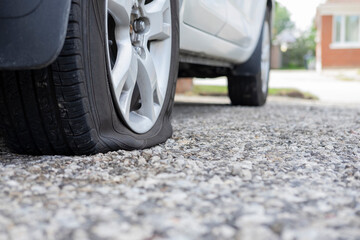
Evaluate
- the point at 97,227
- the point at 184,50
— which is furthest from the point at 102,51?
the point at 184,50

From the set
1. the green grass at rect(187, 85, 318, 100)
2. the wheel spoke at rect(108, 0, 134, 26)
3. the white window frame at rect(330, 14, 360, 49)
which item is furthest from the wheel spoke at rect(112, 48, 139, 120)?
the white window frame at rect(330, 14, 360, 49)

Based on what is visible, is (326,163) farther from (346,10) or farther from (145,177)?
(346,10)

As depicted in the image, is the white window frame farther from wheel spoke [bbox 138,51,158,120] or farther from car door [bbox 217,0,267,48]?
wheel spoke [bbox 138,51,158,120]

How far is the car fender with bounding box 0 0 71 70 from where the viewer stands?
1.52 m

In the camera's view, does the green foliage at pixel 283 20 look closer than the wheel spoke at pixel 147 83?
No

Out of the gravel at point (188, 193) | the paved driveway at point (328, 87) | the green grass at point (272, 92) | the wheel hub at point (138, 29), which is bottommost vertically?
the paved driveway at point (328, 87)

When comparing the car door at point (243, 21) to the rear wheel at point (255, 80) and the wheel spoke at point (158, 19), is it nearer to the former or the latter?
the rear wheel at point (255, 80)

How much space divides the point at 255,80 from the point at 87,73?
3.09 meters

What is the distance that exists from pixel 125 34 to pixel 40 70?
460 mm

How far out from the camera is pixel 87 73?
1.71 metres

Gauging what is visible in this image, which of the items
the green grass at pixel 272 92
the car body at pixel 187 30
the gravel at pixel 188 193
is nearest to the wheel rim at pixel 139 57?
the gravel at pixel 188 193

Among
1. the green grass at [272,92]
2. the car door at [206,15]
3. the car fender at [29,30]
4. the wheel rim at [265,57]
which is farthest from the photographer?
the green grass at [272,92]

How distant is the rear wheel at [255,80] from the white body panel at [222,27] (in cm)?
11

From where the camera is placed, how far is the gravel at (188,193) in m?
1.09
